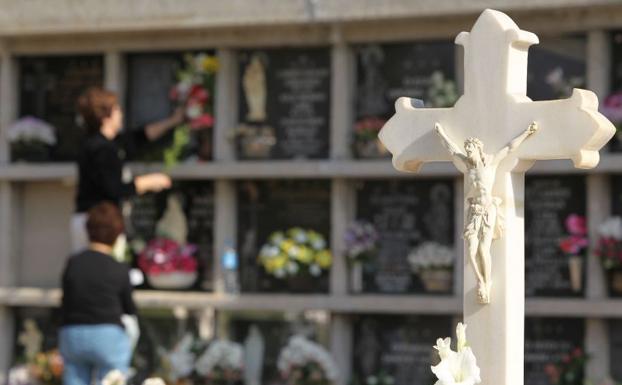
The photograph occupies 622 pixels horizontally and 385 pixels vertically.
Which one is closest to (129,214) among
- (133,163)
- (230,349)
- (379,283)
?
(133,163)

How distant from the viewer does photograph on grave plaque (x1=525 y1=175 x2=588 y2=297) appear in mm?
7191

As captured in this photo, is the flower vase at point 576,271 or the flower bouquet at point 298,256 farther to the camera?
the flower bouquet at point 298,256

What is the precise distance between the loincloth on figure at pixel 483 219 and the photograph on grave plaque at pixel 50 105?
14.3 ft

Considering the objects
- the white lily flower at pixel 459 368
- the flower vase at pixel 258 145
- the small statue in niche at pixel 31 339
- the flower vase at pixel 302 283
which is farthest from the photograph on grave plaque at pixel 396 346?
the white lily flower at pixel 459 368

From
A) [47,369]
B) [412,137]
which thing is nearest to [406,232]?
[47,369]

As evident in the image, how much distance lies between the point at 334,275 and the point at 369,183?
529 mm

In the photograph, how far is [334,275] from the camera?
762 cm

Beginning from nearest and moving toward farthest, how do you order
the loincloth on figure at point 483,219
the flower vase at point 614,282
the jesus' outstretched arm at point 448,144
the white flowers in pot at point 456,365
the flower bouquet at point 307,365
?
1. the white flowers in pot at point 456,365
2. the loincloth on figure at point 483,219
3. the jesus' outstretched arm at point 448,144
4. the flower vase at point 614,282
5. the flower bouquet at point 307,365

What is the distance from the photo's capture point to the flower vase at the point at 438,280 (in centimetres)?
742

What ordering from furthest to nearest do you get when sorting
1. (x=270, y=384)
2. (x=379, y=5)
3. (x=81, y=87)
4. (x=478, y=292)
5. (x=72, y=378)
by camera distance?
(x=81, y=87) → (x=270, y=384) → (x=379, y=5) → (x=72, y=378) → (x=478, y=292)

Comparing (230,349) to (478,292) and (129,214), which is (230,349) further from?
(478,292)

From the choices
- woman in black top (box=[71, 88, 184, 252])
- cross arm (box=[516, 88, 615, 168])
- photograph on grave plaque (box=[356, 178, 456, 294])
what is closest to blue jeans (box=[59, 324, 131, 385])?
woman in black top (box=[71, 88, 184, 252])


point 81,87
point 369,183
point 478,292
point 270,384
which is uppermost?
point 81,87

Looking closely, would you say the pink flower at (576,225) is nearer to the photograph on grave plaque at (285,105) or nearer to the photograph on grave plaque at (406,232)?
the photograph on grave plaque at (406,232)
